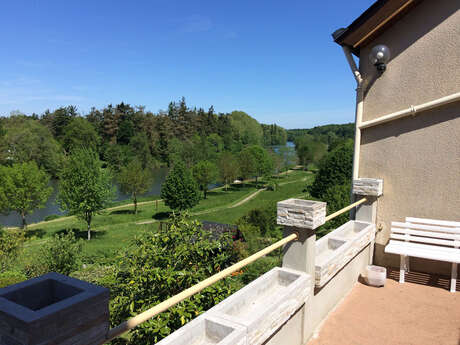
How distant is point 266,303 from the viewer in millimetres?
3111

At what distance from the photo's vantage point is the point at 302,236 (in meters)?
3.44

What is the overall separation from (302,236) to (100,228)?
31718 mm

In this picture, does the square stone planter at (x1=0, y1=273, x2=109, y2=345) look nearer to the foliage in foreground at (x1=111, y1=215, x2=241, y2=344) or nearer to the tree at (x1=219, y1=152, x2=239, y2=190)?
the foliage in foreground at (x1=111, y1=215, x2=241, y2=344)

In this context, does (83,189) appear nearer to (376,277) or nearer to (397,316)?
(376,277)

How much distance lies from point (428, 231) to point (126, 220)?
32.6 meters

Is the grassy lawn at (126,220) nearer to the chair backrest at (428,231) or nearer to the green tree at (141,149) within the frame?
the chair backrest at (428,231)

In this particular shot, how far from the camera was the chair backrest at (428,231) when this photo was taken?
197 inches

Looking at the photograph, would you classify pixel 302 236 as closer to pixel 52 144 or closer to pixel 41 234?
pixel 41 234

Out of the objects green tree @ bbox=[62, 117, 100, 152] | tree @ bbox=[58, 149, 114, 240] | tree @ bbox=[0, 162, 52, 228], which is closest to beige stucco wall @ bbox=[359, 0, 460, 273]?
tree @ bbox=[58, 149, 114, 240]

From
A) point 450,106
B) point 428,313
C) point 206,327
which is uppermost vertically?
point 450,106

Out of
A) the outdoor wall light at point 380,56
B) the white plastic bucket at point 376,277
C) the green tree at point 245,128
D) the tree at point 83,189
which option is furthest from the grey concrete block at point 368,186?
the green tree at point 245,128

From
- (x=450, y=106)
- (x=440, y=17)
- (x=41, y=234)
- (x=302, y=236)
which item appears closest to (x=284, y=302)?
(x=302, y=236)

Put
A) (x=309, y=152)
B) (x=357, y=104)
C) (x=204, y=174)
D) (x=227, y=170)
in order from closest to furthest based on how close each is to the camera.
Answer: (x=357, y=104), (x=204, y=174), (x=227, y=170), (x=309, y=152)

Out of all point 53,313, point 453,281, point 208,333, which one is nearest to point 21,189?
point 208,333
